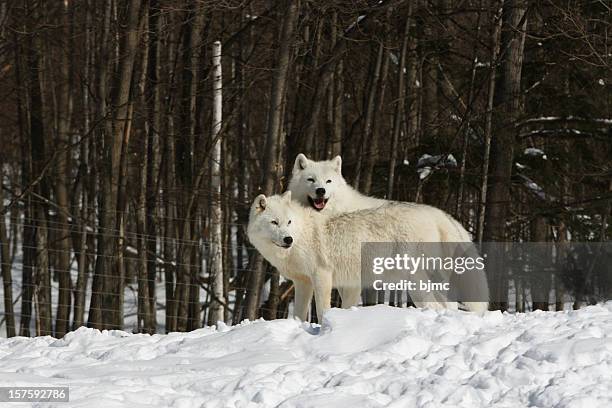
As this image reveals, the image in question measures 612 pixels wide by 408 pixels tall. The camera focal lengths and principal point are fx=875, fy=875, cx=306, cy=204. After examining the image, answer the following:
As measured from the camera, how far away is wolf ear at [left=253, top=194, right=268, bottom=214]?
29.1 ft

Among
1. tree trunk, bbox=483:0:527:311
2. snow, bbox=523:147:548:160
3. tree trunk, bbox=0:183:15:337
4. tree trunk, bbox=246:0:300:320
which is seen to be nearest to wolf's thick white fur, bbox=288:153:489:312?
tree trunk, bbox=246:0:300:320

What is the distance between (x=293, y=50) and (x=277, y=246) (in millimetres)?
3875

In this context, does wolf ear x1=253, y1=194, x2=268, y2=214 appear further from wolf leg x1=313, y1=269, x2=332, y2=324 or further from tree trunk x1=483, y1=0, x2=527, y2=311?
tree trunk x1=483, y1=0, x2=527, y2=311

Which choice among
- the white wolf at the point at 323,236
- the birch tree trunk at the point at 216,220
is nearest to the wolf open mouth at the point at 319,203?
the white wolf at the point at 323,236

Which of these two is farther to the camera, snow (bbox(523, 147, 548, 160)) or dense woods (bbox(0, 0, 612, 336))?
snow (bbox(523, 147, 548, 160))

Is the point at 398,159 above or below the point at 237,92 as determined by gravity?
below

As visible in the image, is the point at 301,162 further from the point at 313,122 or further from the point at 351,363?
the point at 351,363

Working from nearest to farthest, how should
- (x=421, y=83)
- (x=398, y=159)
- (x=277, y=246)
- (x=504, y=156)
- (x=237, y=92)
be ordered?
(x=277, y=246) < (x=504, y=156) < (x=237, y=92) < (x=398, y=159) < (x=421, y=83)

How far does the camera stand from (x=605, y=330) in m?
6.41

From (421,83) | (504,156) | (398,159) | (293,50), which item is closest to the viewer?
(293,50)

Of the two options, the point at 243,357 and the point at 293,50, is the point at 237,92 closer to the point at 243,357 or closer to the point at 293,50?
the point at 293,50

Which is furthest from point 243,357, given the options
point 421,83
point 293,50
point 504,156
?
point 421,83

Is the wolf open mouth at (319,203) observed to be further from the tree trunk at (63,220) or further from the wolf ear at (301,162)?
the tree trunk at (63,220)

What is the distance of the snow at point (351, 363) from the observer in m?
5.59
